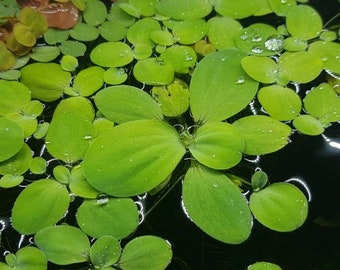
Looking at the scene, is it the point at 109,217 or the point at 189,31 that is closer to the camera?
the point at 109,217

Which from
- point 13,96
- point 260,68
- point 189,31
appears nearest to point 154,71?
point 189,31

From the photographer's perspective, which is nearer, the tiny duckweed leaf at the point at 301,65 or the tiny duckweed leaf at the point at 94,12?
the tiny duckweed leaf at the point at 301,65

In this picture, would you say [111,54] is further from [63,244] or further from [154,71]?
[63,244]

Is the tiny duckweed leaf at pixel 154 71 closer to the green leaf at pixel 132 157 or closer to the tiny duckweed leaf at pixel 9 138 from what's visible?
the green leaf at pixel 132 157

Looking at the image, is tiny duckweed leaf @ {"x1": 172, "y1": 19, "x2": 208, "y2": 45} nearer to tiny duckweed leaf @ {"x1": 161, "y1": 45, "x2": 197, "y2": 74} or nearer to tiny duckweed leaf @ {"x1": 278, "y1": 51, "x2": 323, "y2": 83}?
tiny duckweed leaf @ {"x1": 161, "y1": 45, "x2": 197, "y2": 74}

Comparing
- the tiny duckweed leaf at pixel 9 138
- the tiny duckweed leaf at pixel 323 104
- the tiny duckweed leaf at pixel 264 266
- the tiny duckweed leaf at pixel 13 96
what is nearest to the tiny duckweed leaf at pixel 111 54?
the tiny duckweed leaf at pixel 13 96

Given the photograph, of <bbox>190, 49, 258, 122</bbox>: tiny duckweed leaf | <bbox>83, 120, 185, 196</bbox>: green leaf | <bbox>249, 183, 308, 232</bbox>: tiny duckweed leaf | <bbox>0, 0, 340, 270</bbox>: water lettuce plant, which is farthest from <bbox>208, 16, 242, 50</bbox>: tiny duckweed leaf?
<bbox>249, 183, 308, 232</bbox>: tiny duckweed leaf
